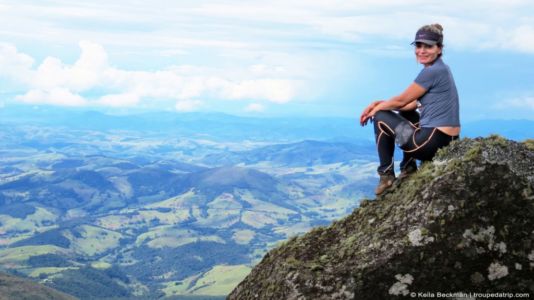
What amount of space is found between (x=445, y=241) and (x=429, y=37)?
233 inches

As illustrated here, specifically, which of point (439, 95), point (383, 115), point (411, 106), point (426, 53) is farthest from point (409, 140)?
point (426, 53)

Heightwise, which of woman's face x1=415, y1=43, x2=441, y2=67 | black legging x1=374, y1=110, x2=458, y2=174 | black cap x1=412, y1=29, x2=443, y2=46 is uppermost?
black cap x1=412, y1=29, x2=443, y2=46

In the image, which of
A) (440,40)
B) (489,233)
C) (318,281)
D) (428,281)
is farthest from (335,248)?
(440,40)

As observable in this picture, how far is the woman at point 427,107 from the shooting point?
621 inches

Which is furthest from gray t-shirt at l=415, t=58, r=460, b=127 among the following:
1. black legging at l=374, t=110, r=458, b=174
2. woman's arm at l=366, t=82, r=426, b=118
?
black legging at l=374, t=110, r=458, b=174

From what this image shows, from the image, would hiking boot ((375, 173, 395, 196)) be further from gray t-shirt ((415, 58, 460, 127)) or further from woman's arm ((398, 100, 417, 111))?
woman's arm ((398, 100, 417, 111))

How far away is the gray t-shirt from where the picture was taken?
51.5 feet

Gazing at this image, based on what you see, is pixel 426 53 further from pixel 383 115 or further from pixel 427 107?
pixel 383 115

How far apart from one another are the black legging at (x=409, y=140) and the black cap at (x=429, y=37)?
7.31 feet

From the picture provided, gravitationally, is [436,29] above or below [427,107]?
above

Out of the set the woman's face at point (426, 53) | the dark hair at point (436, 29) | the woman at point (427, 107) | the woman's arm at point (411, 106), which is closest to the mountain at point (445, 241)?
the woman at point (427, 107)

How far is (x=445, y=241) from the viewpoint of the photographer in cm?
1300

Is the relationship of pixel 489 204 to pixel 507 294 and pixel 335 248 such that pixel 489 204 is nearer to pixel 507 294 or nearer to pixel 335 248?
pixel 507 294

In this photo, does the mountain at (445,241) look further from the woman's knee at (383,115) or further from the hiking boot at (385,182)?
the woman's knee at (383,115)
